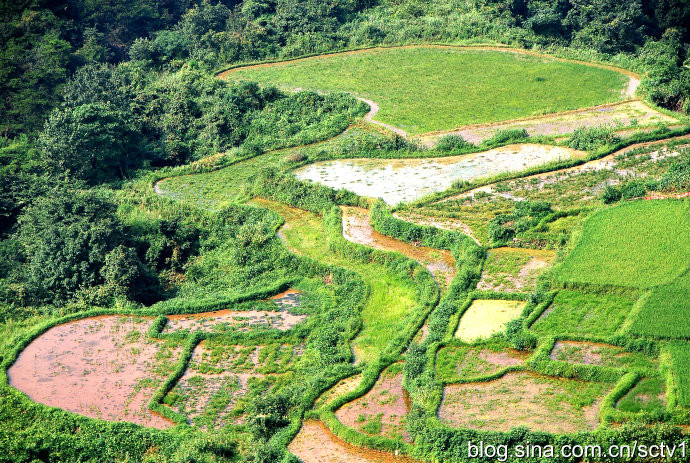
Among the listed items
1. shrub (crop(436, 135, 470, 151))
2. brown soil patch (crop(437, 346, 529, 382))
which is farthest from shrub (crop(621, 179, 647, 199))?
brown soil patch (crop(437, 346, 529, 382))

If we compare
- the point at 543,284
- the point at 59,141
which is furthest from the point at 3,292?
the point at 543,284

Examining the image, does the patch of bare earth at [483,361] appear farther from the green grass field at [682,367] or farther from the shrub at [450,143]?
the shrub at [450,143]

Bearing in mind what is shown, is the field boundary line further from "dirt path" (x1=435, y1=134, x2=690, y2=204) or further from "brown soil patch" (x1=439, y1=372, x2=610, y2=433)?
"brown soil patch" (x1=439, y1=372, x2=610, y2=433)

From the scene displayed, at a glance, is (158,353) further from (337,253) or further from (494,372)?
(494,372)

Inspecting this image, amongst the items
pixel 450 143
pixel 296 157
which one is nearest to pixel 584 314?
pixel 450 143

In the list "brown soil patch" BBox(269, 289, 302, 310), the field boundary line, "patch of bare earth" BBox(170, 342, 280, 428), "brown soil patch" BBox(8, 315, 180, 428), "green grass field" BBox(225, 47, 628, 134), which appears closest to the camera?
"patch of bare earth" BBox(170, 342, 280, 428)
